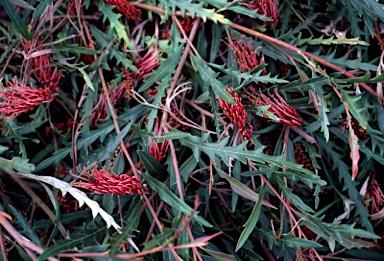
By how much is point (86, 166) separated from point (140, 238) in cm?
14

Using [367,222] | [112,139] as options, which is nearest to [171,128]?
[112,139]

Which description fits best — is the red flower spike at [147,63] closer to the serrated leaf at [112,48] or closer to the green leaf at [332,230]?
the serrated leaf at [112,48]

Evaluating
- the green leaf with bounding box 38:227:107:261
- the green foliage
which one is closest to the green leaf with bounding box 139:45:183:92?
the green foliage

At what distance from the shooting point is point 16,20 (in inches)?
25.0

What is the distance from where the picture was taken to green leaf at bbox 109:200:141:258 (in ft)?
1.53

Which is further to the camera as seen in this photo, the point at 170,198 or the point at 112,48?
the point at 112,48

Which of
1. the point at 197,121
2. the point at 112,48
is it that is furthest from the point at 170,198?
the point at 112,48

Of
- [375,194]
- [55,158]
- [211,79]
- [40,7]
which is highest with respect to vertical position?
[40,7]

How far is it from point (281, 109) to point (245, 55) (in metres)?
0.10

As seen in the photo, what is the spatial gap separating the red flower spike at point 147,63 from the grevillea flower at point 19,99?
0.15m

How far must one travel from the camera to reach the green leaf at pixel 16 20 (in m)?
0.63

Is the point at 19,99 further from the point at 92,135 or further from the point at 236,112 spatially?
the point at 236,112

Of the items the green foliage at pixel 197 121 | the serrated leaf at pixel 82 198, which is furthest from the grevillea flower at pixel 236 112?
the serrated leaf at pixel 82 198

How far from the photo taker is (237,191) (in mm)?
614
